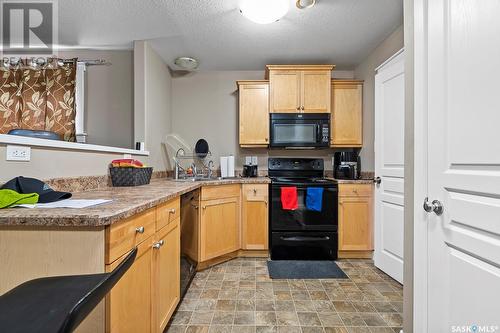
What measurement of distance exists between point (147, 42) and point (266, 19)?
144 centimetres

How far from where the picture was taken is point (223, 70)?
10.8ft

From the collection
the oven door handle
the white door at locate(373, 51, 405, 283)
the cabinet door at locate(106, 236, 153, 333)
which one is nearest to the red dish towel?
the oven door handle

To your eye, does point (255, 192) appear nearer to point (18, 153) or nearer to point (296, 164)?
point (296, 164)

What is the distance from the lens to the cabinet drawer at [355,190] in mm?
2588

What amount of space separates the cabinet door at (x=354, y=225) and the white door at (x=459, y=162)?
1458 millimetres

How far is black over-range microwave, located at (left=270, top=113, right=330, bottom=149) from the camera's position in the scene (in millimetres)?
2873

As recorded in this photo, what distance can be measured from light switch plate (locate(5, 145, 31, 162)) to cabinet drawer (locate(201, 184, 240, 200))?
1.33 metres

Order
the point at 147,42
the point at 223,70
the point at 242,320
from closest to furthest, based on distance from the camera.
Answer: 1. the point at 242,320
2. the point at 147,42
3. the point at 223,70

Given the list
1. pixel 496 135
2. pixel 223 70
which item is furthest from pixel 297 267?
pixel 223 70

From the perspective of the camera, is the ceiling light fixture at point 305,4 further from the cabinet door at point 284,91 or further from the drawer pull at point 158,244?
the drawer pull at point 158,244

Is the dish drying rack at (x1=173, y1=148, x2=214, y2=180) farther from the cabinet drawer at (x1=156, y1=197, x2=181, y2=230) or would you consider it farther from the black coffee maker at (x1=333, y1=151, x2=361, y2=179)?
the black coffee maker at (x1=333, y1=151, x2=361, y2=179)

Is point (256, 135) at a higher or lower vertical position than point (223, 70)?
lower

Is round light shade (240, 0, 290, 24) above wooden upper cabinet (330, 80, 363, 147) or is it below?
above

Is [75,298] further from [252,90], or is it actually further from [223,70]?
[223,70]
